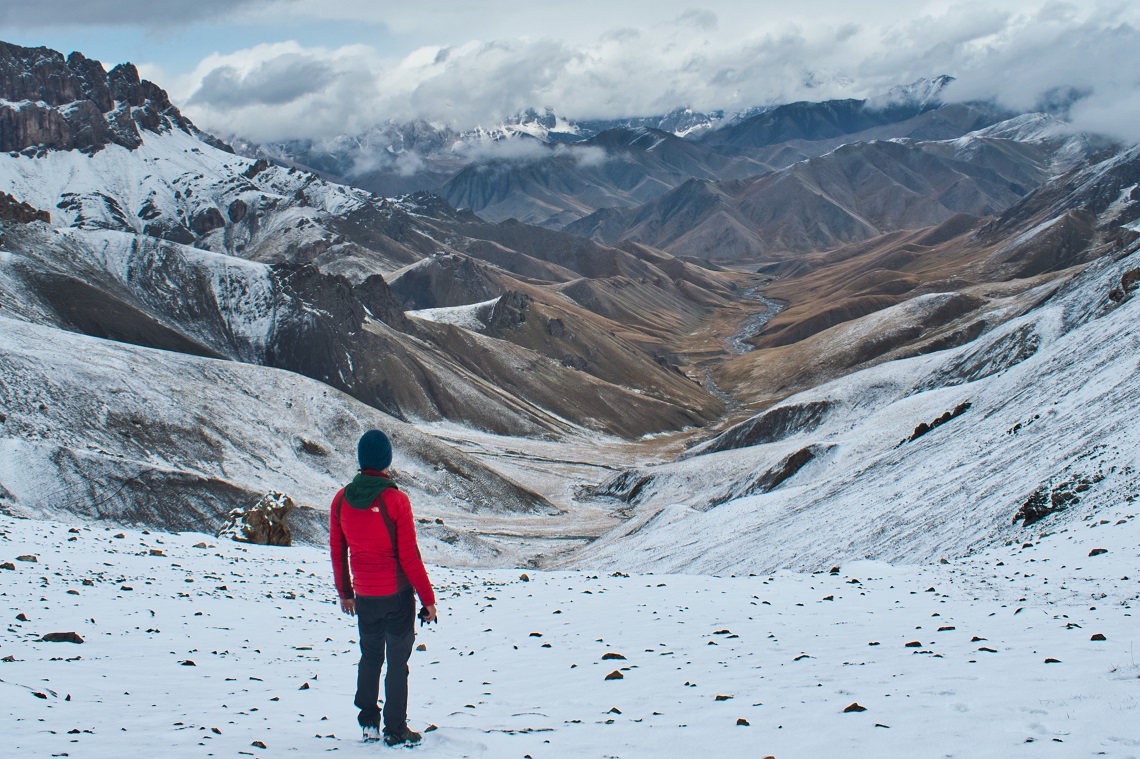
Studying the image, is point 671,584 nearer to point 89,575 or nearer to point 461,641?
point 461,641

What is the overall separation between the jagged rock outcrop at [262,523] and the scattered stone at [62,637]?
24.8m

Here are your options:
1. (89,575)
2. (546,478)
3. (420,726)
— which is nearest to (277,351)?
(546,478)

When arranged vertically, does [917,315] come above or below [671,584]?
above

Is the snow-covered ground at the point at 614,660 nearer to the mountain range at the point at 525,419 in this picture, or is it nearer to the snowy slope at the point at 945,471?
the snowy slope at the point at 945,471

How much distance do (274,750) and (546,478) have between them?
97952mm

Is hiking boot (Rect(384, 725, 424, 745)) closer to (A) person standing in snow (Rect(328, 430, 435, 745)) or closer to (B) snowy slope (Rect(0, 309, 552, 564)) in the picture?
(A) person standing in snow (Rect(328, 430, 435, 745))

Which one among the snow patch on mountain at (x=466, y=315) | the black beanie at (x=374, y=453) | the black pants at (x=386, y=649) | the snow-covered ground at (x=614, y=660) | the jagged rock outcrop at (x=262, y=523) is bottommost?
the jagged rock outcrop at (x=262, y=523)

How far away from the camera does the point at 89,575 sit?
2102cm

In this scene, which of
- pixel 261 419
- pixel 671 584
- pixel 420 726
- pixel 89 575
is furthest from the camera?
pixel 261 419

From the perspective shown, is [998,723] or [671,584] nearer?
[998,723]

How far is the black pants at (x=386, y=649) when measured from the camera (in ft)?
36.8

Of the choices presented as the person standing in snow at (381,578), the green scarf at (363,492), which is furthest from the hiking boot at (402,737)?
the green scarf at (363,492)

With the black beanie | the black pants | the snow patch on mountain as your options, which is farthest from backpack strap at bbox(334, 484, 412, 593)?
the snow patch on mountain

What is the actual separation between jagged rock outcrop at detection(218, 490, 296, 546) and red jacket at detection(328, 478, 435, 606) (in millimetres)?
31078
